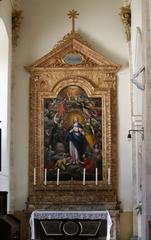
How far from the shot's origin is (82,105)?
14.7 m

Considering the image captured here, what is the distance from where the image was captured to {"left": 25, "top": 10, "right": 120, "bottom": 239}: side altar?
1434 centimetres

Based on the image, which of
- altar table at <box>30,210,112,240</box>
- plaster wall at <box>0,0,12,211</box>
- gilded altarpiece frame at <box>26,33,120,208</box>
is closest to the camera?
altar table at <box>30,210,112,240</box>

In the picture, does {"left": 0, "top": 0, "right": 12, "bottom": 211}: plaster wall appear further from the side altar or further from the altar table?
the altar table

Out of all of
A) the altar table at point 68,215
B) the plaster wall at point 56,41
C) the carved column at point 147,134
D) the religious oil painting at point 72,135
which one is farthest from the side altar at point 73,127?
the carved column at point 147,134

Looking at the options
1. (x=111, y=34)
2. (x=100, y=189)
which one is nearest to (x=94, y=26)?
(x=111, y=34)

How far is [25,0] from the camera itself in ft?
50.1

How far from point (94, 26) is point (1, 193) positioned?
5.37 meters

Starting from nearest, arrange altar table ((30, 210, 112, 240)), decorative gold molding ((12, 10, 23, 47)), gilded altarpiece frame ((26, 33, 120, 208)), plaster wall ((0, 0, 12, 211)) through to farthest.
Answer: altar table ((30, 210, 112, 240)), plaster wall ((0, 0, 12, 211)), gilded altarpiece frame ((26, 33, 120, 208)), decorative gold molding ((12, 10, 23, 47))

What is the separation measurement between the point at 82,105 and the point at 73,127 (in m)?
0.62

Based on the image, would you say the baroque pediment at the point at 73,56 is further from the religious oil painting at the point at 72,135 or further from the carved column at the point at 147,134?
the carved column at the point at 147,134

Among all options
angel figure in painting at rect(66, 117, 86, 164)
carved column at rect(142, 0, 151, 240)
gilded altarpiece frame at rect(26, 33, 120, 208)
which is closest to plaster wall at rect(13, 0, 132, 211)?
gilded altarpiece frame at rect(26, 33, 120, 208)

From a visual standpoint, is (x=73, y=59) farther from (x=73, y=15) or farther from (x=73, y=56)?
(x=73, y=15)

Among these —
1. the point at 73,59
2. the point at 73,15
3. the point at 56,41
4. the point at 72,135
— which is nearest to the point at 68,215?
the point at 72,135

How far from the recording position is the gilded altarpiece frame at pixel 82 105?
14320 mm
